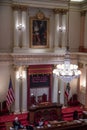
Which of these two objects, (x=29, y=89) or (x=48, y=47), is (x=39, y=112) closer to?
(x=29, y=89)

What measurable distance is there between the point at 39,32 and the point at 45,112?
6.35 meters

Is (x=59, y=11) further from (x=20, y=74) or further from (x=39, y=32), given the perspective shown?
(x=20, y=74)

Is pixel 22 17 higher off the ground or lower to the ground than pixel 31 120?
higher

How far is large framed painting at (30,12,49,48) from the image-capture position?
18.0 metres

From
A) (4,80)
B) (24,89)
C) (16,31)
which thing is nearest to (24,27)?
(16,31)

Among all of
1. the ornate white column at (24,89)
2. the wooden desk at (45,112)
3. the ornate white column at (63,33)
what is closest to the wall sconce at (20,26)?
the ornate white column at (24,89)

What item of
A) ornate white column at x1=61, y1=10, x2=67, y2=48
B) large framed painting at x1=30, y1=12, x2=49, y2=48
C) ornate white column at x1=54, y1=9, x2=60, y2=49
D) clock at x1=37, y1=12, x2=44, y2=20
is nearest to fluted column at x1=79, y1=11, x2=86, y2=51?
ornate white column at x1=61, y1=10, x2=67, y2=48

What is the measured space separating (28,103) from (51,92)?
2.10 metres

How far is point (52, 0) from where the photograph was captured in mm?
17500

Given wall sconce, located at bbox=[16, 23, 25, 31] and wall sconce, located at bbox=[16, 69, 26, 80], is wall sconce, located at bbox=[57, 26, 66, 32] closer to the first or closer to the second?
wall sconce, located at bbox=[16, 23, 25, 31]

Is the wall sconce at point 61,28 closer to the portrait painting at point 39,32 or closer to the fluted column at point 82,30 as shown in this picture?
the portrait painting at point 39,32

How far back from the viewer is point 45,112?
1625 cm

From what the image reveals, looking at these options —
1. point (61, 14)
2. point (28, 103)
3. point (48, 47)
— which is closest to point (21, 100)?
point (28, 103)

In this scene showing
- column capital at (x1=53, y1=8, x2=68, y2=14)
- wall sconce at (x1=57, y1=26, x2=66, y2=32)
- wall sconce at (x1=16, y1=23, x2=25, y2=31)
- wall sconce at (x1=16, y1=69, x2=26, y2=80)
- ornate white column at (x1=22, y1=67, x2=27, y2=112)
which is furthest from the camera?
wall sconce at (x1=57, y1=26, x2=66, y2=32)
